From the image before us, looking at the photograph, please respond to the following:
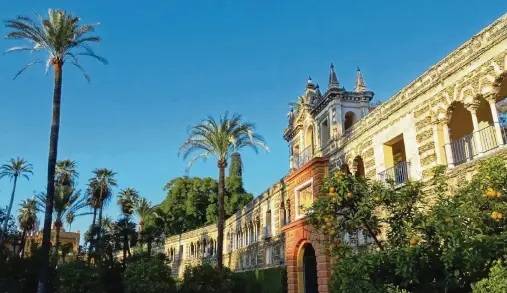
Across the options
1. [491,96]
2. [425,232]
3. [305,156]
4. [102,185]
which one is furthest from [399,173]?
[102,185]

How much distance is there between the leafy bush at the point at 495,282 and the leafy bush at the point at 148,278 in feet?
52.2

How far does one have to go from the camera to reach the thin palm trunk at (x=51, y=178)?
19966 mm

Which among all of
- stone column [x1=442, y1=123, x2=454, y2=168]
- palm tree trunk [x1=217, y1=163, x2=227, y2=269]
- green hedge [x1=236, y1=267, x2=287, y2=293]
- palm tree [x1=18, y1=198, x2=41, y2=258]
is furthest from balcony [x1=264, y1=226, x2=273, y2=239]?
palm tree [x1=18, y1=198, x2=41, y2=258]

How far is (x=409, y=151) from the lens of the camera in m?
15.8

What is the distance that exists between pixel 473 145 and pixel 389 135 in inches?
150

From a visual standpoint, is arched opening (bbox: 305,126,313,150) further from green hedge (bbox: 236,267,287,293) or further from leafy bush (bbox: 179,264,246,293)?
leafy bush (bbox: 179,264,246,293)

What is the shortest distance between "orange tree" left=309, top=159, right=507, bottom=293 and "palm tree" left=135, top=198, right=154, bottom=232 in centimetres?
4534

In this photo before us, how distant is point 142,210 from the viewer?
53.5 meters

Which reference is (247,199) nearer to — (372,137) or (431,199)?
(372,137)

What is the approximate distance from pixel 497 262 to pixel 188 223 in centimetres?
5294

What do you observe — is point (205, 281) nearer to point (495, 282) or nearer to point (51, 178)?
point (51, 178)

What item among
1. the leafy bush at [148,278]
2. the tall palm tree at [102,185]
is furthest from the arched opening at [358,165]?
the tall palm tree at [102,185]

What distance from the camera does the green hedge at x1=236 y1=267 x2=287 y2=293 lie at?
2523cm

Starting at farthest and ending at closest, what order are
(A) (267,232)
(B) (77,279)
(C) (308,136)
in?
(A) (267,232)
(C) (308,136)
(B) (77,279)
